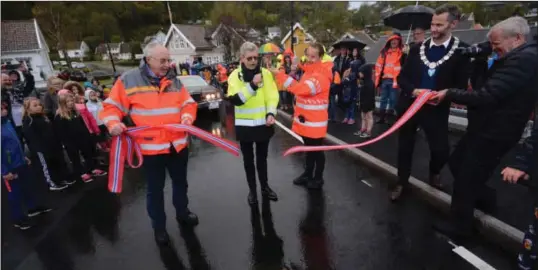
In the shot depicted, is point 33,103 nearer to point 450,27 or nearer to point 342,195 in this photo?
point 342,195

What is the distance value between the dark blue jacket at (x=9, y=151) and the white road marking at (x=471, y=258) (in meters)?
5.23

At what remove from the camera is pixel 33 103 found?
507cm

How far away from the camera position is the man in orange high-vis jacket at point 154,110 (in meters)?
3.25

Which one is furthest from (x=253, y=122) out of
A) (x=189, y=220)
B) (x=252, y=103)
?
(x=189, y=220)

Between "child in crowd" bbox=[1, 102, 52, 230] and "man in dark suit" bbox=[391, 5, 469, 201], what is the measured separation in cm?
493

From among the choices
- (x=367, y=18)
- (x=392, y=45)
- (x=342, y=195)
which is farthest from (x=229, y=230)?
(x=367, y=18)

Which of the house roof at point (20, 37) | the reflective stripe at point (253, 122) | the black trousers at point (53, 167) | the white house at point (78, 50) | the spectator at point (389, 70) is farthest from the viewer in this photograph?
the white house at point (78, 50)

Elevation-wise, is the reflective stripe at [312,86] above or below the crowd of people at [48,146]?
above

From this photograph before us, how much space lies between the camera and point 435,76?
3.72m

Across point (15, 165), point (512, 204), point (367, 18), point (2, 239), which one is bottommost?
point (2, 239)

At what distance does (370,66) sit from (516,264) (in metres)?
5.14

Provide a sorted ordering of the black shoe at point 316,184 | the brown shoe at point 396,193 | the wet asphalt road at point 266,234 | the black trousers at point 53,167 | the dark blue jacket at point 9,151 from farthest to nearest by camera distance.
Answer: the black trousers at point 53,167
the black shoe at point 316,184
the brown shoe at point 396,193
the dark blue jacket at point 9,151
the wet asphalt road at point 266,234

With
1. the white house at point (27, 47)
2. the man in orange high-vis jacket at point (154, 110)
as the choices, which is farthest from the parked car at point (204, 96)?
the white house at point (27, 47)

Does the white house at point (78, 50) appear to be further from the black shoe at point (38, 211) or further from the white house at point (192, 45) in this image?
the black shoe at point (38, 211)
